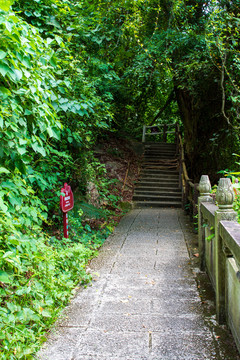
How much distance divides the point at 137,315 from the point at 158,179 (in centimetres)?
818

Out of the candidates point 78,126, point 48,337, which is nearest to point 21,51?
point 48,337

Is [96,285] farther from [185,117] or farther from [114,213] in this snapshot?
[185,117]

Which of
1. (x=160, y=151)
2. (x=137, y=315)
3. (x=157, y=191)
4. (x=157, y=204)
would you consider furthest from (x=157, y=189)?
(x=137, y=315)

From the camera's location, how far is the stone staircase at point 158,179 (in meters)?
9.45

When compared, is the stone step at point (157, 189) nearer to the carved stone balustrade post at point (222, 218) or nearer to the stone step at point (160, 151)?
the stone step at point (160, 151)

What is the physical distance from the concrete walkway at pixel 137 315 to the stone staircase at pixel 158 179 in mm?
4700

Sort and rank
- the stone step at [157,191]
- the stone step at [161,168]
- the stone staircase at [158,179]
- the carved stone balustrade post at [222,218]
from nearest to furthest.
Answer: the carved stone balustrade post at [222,218] < the stone staircase at [158,179] < the stone step at [157,191] < the stone step at [161,168]

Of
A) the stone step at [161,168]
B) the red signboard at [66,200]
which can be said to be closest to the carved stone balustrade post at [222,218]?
the red signboard at [66,200]

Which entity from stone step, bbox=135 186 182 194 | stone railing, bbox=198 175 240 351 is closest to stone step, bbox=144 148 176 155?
stone step, bbox=135 186 182 194

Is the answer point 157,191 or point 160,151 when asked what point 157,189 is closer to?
point 157,191

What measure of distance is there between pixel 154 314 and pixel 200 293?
0.69 meters

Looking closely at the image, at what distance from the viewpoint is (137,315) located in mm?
2736

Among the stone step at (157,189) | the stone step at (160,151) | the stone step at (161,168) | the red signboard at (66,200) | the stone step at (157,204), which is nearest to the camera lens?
the red signboard at (66,200)

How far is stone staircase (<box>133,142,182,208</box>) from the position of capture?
9.45 m
